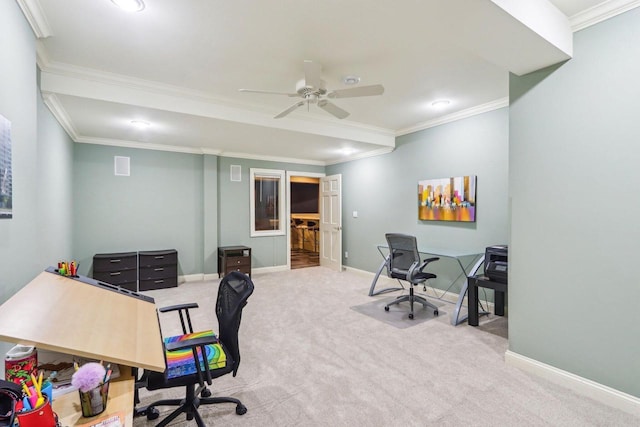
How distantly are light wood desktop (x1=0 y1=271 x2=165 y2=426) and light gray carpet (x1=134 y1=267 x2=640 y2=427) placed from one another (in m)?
0.85

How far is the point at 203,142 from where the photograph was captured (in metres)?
5.17

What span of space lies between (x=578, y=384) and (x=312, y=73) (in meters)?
3.08

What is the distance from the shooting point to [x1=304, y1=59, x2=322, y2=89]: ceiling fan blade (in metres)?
2.41

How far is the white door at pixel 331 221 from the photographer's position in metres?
6.61

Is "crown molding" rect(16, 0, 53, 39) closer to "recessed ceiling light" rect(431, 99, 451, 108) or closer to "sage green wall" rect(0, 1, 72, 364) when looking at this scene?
"sage green wall" rect(0, 1, 72, 364)

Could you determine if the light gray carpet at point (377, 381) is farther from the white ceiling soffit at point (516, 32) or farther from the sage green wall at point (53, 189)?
the white ceiling soffit at point (516, 32)

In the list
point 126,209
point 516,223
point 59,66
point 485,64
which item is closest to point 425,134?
point 485,64

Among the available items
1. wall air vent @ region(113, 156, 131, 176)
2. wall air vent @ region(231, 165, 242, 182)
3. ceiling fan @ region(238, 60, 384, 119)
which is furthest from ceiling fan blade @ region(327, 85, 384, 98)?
wall air vent @ region(113, 156, 131, 176)

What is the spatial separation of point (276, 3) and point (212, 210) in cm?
444

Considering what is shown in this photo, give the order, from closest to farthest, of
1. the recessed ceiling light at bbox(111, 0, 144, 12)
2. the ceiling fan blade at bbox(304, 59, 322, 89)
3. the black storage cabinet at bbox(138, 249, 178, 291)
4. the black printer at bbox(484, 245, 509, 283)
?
the recessed ceiling light at bbox(111, 0, 144, 12) < the ceiling fan blade at bbox(304, 59, 322, 89) < the black printer at bbox(484, 245, 509, 283) < the black storage cabinet at bbox(138, 249, 178, 291)

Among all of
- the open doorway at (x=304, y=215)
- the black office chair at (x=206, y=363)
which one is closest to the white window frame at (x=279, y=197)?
the open doorway at (x=304, y=215)

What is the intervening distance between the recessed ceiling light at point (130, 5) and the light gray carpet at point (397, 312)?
3.67m

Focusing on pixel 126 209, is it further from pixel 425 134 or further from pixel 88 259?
pixel 425 134

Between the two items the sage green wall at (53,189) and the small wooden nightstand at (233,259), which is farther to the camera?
the small wooden nightstand at (233,259)
